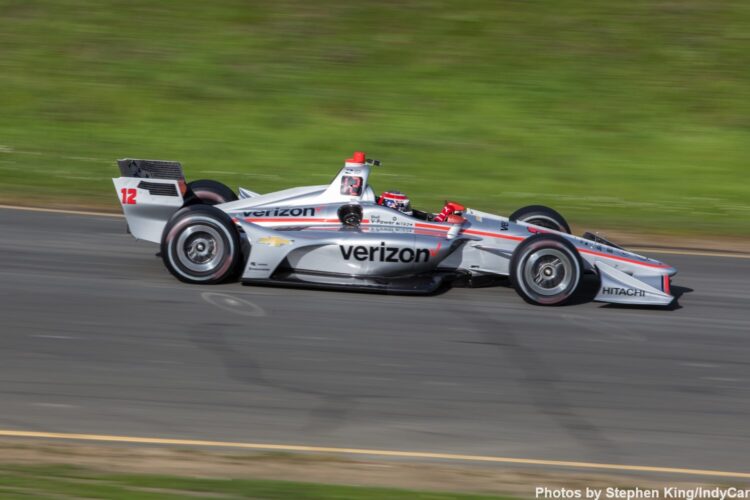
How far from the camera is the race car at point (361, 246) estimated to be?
10.4 m

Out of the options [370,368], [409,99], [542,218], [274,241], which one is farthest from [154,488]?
[409,99]

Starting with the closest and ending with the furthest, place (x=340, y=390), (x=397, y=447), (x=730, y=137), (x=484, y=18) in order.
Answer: (x=397, y=447), (x=340, y=390), (x=730, y=137), (x=484, y=18)

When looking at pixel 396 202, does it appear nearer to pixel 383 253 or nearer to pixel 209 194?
pixel 383 253

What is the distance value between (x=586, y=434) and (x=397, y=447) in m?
1.42

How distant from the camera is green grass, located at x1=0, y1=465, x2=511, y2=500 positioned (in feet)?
18.7

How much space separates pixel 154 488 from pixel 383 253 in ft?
16.3

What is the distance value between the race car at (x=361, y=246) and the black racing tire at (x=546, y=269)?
0.01 m

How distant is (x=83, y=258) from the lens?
11719 millimetres

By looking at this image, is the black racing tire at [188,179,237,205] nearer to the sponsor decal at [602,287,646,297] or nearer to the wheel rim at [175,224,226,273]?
the wheel rim at [175,224,226,273]

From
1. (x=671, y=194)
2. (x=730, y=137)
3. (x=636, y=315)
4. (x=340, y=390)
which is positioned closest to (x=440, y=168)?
(x=671, y=194)

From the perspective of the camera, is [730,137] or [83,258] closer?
[83,258]

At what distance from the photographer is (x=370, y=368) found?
8.47m

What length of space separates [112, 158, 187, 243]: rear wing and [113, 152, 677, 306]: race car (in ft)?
0.03

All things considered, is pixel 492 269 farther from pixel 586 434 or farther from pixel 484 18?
pixel 484 18
